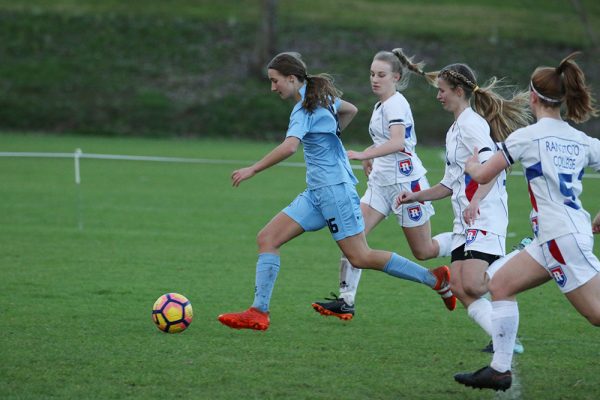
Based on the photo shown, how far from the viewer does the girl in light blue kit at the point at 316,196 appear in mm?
7176

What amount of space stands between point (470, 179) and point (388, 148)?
3.67ft

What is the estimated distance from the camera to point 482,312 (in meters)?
6.75

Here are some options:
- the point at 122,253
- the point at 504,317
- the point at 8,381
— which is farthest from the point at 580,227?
the point at 122,253

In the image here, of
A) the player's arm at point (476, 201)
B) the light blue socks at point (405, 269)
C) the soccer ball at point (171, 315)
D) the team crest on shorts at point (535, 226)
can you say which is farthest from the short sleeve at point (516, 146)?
the soccer ball at point (171, 315)

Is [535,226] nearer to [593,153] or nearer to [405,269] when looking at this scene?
[593,153]

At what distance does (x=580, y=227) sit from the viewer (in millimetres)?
5414

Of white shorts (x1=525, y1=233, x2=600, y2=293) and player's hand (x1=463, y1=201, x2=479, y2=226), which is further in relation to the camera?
player's hand (x1=463, y1=201, x2=479, y2=226)

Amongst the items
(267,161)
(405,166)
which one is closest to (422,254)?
(405,166)

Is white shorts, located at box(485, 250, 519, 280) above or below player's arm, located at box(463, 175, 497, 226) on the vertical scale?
below

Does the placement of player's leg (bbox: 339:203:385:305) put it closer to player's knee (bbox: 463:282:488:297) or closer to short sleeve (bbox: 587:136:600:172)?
player's knee (bbox: 463:282:488:297)

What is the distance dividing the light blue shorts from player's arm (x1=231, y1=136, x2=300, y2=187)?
527 millimetres

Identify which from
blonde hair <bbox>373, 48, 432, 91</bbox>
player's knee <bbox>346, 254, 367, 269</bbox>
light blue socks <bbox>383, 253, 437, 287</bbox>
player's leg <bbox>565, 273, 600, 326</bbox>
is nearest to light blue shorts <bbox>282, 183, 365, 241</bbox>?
player's knee <bbox>346, 254, 367, 269</bbox>

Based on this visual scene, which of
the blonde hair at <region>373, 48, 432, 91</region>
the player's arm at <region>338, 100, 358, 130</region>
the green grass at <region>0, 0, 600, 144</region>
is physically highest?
the green grass at <region>0, 0, 600, 144</region>

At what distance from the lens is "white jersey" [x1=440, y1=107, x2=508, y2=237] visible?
6840 millimetres
